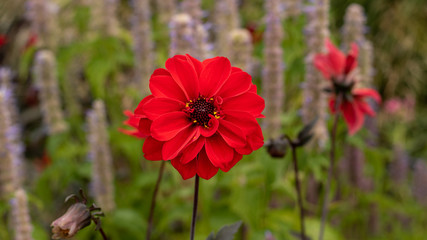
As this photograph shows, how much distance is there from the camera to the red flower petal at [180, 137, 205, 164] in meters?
0.56

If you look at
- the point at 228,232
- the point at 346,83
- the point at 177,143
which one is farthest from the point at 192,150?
the point at 346,83

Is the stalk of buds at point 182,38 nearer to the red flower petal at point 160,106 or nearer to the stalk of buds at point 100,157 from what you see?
the stalk of buds at point 100,157

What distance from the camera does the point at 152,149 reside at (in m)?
0.59

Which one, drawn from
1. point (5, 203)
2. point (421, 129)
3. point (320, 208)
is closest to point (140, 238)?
point (5, 203)

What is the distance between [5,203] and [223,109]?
828mm

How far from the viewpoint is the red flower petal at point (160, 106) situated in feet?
1.86

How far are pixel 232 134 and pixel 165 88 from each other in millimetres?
104

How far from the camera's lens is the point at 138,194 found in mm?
1687

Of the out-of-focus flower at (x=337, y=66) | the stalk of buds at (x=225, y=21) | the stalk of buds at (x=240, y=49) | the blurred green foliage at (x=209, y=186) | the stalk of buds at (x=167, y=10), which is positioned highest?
the stalk of buds at (x=167, y=10)

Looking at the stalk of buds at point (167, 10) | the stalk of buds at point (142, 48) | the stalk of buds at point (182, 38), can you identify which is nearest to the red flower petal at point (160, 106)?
the stalk of buds at point (182, 38)

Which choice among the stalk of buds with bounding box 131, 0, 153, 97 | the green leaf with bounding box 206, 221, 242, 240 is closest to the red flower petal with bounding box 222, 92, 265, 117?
the green leaf with bounding box 206, 221, 242, 240

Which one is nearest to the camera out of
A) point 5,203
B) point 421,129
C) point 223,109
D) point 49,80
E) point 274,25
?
point 223,109

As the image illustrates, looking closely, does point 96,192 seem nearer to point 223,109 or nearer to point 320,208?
point 320,208

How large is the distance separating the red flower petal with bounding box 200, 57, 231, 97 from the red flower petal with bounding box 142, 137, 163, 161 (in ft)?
0.30
